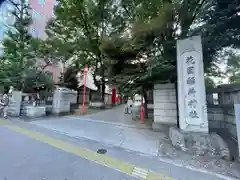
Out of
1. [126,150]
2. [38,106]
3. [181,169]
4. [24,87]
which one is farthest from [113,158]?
[24,87]

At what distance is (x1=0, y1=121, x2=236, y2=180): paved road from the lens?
100 inches

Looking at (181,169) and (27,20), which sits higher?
(27,20)

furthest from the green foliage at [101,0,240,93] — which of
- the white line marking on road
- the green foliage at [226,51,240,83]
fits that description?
the white line marking on road

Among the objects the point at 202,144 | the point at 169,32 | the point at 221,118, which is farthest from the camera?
the point at 169,32

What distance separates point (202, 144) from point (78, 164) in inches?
119

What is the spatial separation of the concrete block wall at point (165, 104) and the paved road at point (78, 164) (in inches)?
104

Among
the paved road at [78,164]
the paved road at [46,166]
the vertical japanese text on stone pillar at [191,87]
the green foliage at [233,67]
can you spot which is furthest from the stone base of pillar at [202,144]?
the green foliage at [233,67]

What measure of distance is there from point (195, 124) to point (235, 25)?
9.92ft

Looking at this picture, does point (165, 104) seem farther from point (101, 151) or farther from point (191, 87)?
point (101, 151)

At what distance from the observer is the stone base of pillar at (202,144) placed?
11.0 feet

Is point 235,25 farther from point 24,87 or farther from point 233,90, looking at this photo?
point 24,87

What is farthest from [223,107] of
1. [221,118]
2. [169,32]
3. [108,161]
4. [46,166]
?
[46,166]

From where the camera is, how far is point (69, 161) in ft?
10.0

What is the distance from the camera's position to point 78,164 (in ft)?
9.62
